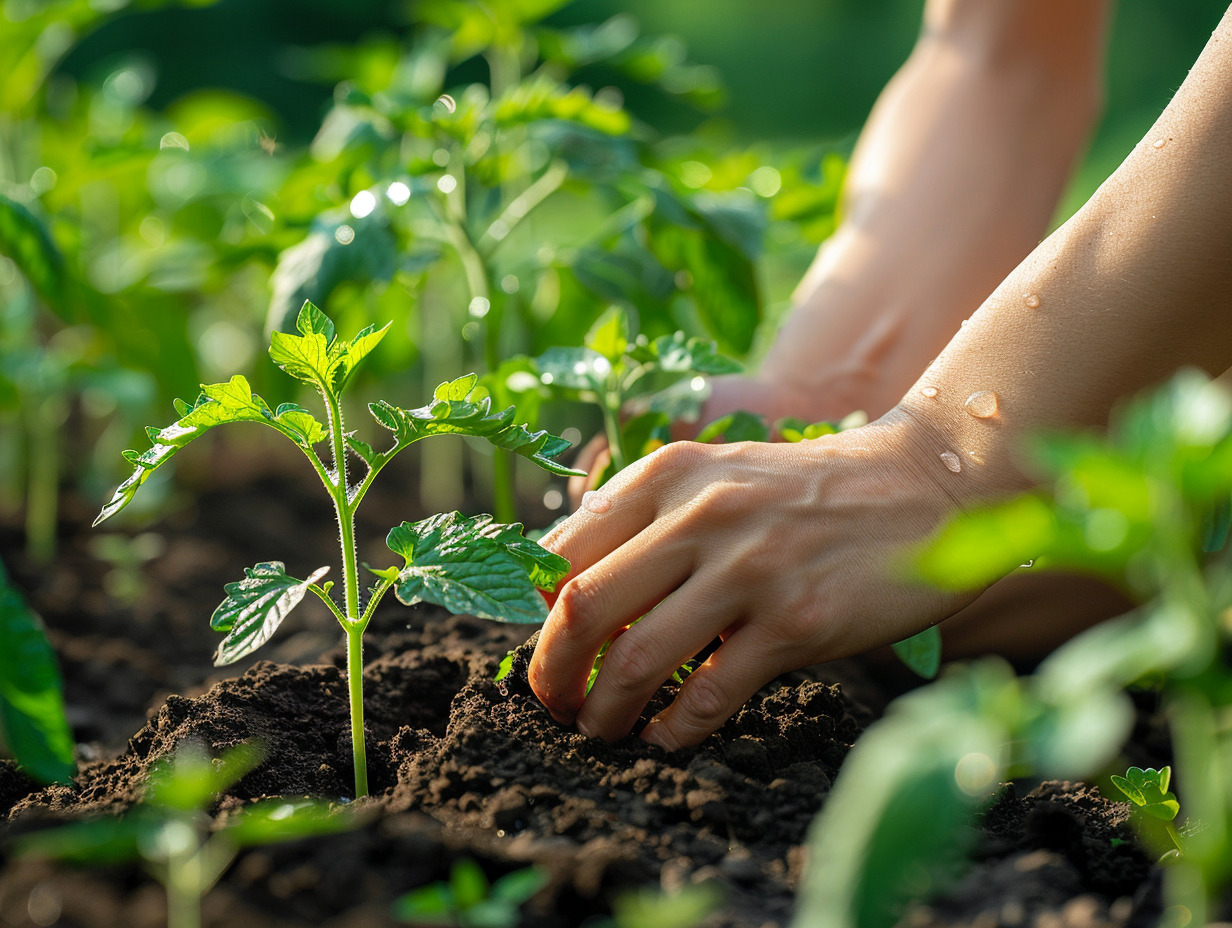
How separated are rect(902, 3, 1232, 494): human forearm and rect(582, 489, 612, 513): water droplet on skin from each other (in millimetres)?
334

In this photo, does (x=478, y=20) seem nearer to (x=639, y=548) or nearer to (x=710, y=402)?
(x=710, y=402)

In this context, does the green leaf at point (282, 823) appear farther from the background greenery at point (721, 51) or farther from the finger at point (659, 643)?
the background greenery at point (721, 51)

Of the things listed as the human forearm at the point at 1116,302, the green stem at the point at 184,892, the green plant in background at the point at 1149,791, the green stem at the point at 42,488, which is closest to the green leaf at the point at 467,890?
the green stem at the point at 184,892

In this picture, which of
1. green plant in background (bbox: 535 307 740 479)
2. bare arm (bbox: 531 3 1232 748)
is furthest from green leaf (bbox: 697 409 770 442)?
bare arm (bbox: 531 3 1232 748)

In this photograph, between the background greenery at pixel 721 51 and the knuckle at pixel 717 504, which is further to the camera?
the background greenery at pixel 721 51

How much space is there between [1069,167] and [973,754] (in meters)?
1.65

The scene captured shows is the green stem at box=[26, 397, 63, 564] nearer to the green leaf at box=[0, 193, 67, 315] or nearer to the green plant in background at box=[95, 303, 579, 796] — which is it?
the green leaf at box=[0, 193, 67, 315]

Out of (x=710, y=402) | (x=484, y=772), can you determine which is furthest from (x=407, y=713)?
(x=710, y=402)

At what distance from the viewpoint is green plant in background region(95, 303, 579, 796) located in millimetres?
812

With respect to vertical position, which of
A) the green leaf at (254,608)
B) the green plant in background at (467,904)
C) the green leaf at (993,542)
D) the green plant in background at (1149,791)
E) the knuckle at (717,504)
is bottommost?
the green plant in background at (1149,791)

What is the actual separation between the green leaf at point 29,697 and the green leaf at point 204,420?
0.11 m

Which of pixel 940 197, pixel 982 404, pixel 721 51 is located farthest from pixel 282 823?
pixel 721 51

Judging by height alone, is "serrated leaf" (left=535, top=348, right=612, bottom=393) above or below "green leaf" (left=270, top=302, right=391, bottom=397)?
below

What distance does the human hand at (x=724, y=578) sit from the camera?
2.99ft
